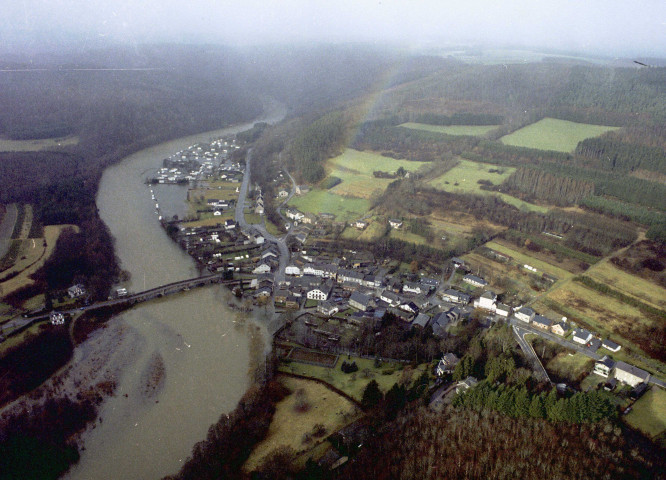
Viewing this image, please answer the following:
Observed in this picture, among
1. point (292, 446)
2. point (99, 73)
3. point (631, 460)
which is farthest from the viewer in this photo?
point (99, 73)

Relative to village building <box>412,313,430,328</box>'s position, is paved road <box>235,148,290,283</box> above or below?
below

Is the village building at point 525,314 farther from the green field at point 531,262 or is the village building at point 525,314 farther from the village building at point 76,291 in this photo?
the village building at point 76,291

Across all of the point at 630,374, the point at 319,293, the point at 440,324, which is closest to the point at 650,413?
the point at 630,374

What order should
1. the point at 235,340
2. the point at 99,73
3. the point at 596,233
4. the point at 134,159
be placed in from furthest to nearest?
the point at 99,73 → the point at 134,159 → the point at 596,233 → the point at 235,340

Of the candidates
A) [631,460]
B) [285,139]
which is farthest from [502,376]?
[285,139]

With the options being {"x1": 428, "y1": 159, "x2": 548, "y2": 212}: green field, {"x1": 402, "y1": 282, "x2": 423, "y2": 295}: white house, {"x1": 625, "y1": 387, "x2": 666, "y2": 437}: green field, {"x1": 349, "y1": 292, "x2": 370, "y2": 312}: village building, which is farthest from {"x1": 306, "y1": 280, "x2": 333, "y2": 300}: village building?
{"x1": 428, "y1": 159, "x2": 548, "y2": 212}: green field

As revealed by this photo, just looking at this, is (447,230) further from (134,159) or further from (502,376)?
(134,159)

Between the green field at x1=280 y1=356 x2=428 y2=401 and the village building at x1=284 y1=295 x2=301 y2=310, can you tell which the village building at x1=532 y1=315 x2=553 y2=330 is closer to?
the green field at x1=280 y1=356 x2=428 y2=401
